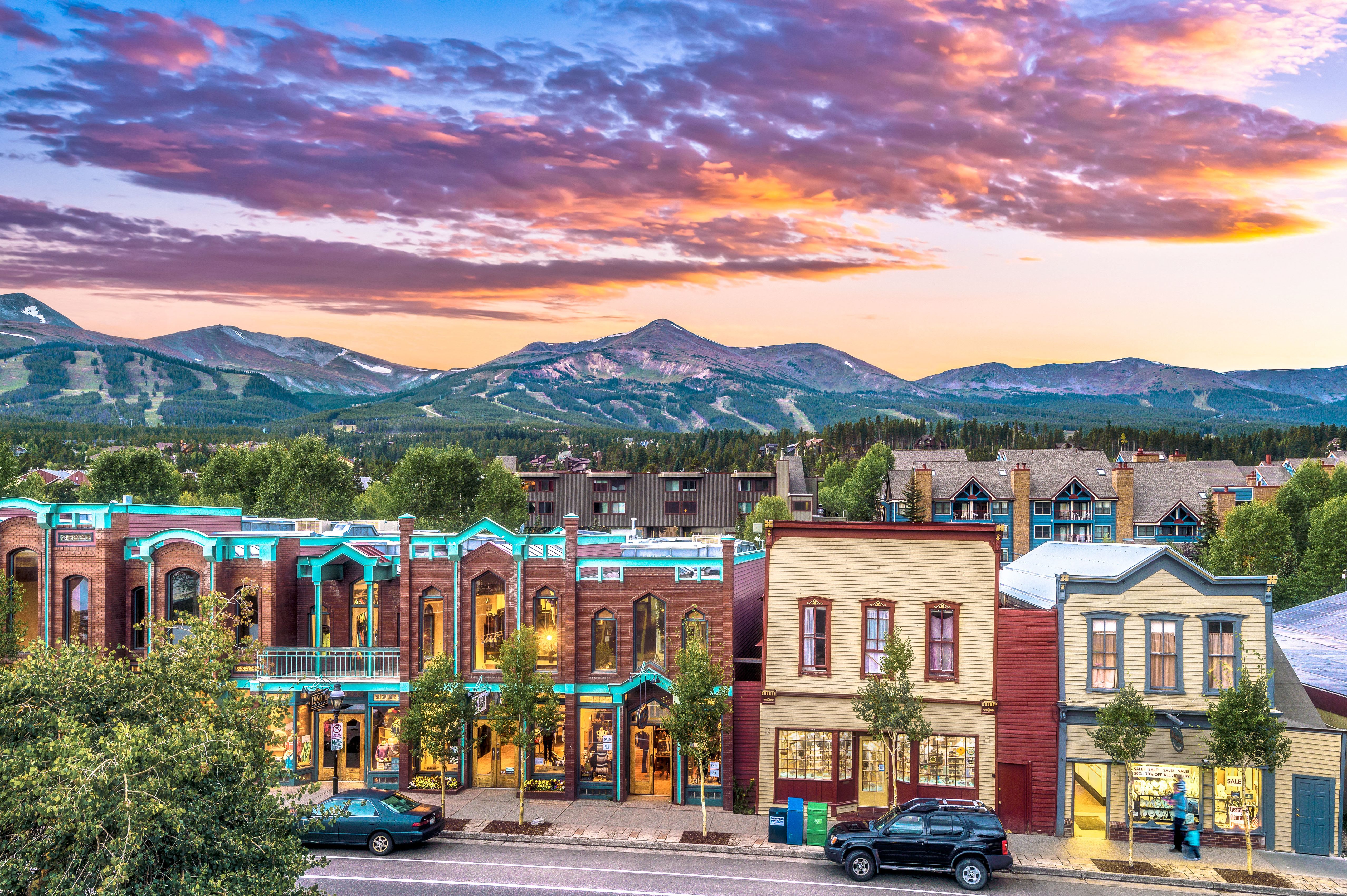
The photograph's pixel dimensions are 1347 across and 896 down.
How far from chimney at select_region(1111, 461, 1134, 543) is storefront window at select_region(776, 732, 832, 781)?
83263mm

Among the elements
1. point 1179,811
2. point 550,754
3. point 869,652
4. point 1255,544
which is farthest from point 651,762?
point 1255,544

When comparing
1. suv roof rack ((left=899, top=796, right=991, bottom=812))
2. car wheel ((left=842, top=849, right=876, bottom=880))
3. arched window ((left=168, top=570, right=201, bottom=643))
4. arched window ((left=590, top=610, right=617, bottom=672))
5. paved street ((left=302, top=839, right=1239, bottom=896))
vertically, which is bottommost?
paved street ((left=302, top=839, right=1239, bottom=896))

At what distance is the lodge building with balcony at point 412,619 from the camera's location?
1198 inches

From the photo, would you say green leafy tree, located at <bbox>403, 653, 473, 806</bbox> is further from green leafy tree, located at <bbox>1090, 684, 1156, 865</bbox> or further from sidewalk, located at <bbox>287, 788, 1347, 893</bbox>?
green leafy tree, located at <bbox>1090, 684, 1156, 865</bbox>

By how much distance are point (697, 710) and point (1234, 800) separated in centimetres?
1657

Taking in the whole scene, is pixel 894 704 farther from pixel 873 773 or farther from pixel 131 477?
pixel 131 477

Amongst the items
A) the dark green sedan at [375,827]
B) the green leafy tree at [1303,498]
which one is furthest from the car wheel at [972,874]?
the green leafy tree at [1303,498]

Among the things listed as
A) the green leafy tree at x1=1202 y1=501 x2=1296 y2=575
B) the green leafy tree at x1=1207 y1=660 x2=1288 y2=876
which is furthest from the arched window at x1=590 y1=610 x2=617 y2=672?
the green leafy tree at x1=1202 y1=501 x2=1296 y2=575

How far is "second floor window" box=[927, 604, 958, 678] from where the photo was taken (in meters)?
28.9

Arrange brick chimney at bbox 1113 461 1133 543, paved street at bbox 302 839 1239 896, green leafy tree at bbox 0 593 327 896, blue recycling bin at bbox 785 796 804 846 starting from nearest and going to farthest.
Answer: green leafy tree at bbox 0 593 327 896
paved street at bbox 302 839 1239 896
blue recycling bin at bbox 785 796 804 846
brick chimney at bbox 1113 461 1133 543

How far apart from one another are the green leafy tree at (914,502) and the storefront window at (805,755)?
77133 mm

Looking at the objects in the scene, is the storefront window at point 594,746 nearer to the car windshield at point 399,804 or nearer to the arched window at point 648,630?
the arched window at point 648,630

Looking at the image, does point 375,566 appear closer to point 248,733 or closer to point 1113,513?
point 248,733

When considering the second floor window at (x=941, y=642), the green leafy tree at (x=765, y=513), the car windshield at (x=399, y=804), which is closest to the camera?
the car windshield at (x=399, y=804)
